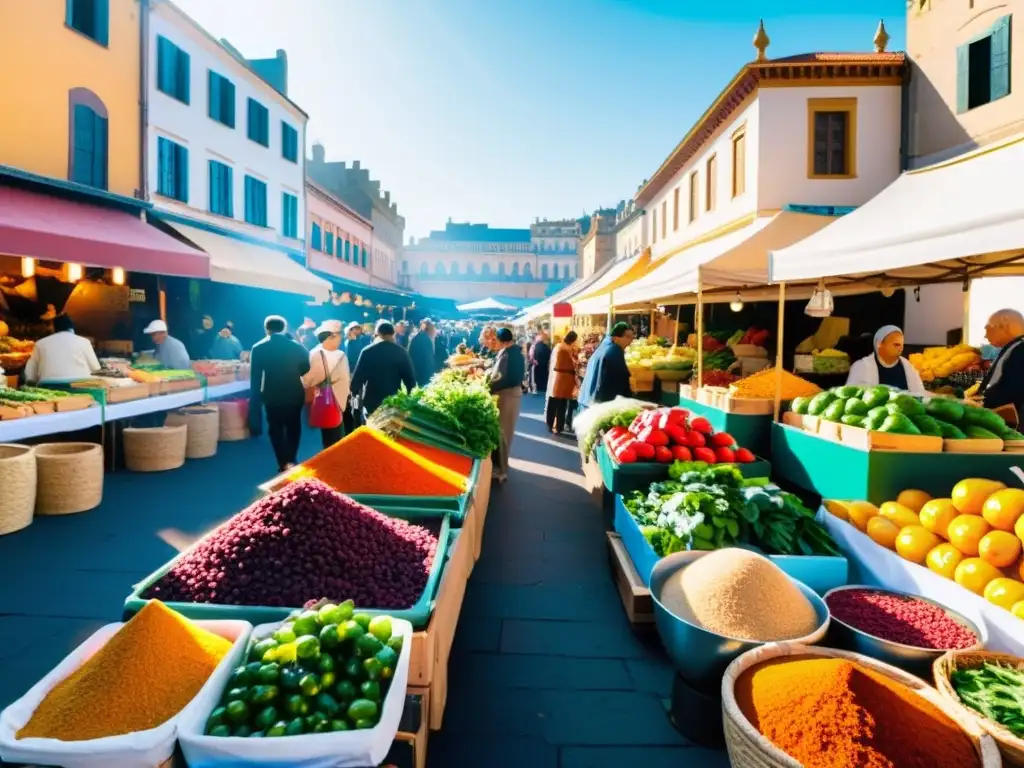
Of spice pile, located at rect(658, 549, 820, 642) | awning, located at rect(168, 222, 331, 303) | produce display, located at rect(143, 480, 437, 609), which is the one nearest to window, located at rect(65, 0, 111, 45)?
awning, located at rect(168, 222, 331, 303)

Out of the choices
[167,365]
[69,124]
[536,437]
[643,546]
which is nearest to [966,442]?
[643,546]

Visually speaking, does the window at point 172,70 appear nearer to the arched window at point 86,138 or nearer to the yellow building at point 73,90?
the yellow building at point 73,90

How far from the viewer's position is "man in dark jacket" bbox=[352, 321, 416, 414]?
7.69 metres

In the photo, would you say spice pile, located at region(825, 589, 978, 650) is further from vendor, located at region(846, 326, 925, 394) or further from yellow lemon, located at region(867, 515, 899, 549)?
vendor, located at region(846, 326, 925, 394)

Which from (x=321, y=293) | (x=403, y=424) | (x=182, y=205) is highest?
(x=182, y=205)

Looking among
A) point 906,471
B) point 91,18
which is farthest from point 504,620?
point 91,18

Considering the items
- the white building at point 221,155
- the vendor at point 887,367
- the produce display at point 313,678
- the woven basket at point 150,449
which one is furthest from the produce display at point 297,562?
the white building at point 221,155

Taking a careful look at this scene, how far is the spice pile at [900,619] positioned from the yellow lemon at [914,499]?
1.24 meters

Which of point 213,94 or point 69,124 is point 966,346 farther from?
point 213,94

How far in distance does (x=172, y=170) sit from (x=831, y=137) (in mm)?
15663

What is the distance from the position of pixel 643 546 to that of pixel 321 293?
520 inches

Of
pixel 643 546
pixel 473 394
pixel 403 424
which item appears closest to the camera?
pixel 643 546

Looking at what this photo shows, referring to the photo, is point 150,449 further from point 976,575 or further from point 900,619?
point 976,575

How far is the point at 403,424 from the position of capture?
522 centimetres
